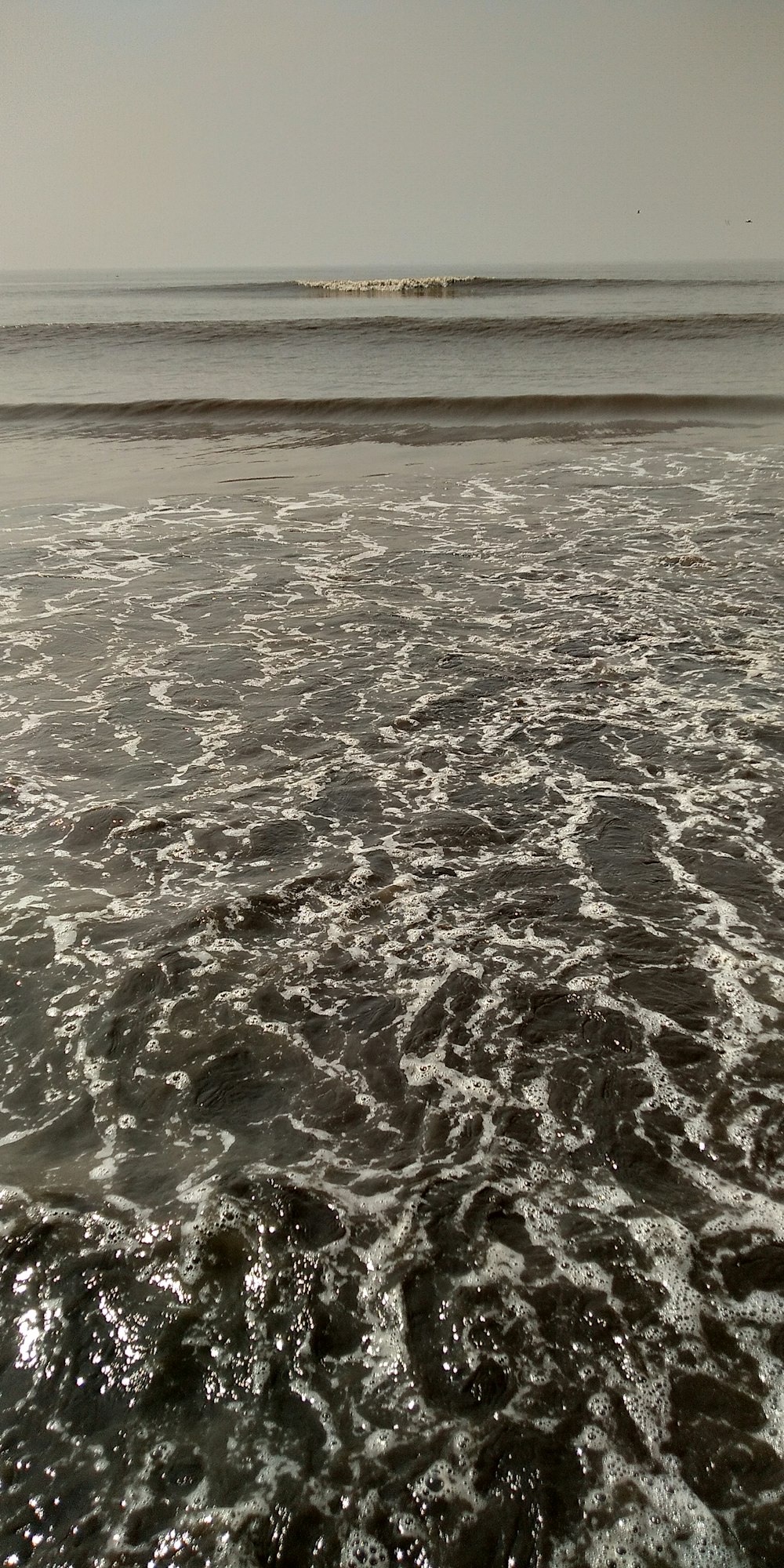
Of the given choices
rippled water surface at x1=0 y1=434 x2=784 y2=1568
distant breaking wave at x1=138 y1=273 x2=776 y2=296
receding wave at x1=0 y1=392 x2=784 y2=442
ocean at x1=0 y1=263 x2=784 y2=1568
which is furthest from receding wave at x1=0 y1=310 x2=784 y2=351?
rippled water surface at x1=0 y1=434 x2=784 y2=1568

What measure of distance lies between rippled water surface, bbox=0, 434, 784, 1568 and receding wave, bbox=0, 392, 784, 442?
1084 cm

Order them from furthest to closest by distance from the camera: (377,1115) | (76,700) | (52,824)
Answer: (76,700) < (52,824) < (377,1115)

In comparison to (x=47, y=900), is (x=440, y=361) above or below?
above

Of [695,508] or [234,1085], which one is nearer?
[234,1085]

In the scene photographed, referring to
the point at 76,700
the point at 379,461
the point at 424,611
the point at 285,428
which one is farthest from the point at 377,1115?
the point at 285,428

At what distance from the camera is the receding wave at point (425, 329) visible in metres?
26.3

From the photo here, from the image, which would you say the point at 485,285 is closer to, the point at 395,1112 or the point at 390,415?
the point at 390,415

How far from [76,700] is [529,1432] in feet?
17.0

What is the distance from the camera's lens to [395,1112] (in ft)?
10.2

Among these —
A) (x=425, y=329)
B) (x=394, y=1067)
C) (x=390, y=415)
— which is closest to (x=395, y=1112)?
→ (x=394, y=1067)

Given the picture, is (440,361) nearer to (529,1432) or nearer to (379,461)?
(379,461)

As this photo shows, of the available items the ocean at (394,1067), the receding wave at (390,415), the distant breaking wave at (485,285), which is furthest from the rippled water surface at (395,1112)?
the distant breaking wave at (485,285)

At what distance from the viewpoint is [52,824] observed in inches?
187

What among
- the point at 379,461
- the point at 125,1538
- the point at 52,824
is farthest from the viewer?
the point at 379,461
